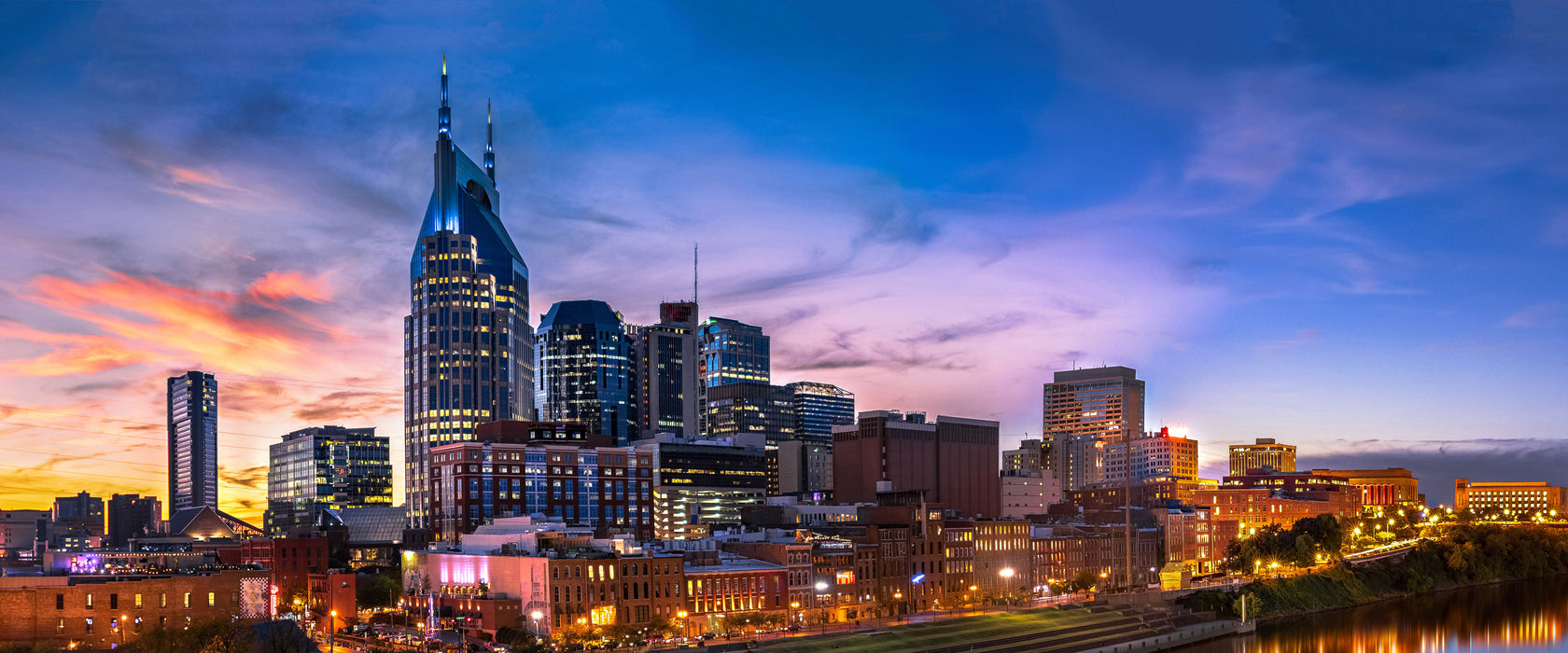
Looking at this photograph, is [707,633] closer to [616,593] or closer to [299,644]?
[616,593]

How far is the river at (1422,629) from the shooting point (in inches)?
5684

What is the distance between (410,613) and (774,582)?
38.6 m

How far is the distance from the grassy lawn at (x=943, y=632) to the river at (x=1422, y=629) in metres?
14.2

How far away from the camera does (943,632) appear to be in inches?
5153

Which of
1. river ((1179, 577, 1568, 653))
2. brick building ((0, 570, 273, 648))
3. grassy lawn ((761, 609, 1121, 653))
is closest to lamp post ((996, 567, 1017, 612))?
grassy lawn ((761, 609, 1121, 653))

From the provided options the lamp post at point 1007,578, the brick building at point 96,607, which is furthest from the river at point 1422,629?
the brick building at point 96,607

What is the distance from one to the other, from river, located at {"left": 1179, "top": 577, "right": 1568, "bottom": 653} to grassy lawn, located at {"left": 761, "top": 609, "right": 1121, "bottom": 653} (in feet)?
46.7

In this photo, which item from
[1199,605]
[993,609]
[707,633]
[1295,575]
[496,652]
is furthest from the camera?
[1295,575]

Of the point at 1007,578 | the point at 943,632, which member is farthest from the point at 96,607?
the point at 1007,578

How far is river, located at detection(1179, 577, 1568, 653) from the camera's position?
474 ft

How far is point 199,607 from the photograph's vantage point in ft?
415

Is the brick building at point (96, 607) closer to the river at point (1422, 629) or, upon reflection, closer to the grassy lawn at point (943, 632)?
the grassy lawn at point (943, 632)

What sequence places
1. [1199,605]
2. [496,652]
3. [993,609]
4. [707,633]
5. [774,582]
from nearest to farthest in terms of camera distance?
1. [496,652]
2. [707,633]
3. [774,582]
4. [993,609]
5. [1199,605]

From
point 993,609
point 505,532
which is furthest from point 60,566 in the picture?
point 993,609
